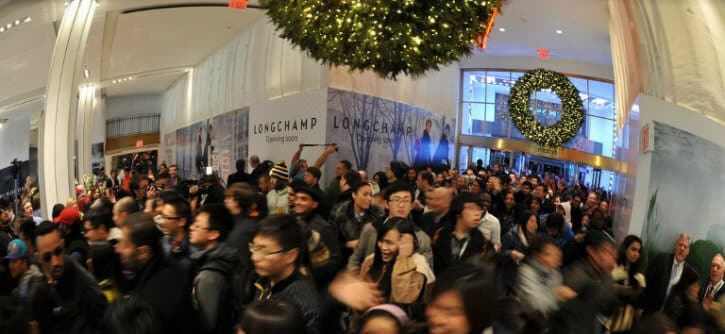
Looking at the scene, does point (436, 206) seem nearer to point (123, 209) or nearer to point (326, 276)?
point (326, 276)

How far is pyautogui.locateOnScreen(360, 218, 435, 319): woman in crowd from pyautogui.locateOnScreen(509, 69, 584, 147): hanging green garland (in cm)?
1190

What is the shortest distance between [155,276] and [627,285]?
10.4 ft

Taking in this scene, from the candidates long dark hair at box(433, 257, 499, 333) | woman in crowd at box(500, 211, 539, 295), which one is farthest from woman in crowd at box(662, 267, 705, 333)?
long dark hair at box(433, 257, 499, 333)

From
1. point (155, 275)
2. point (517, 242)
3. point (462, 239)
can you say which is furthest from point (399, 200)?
point (155, 275)

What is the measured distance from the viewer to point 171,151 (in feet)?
81.7

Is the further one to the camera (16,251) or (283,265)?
(16,251)

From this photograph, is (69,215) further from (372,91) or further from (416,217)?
Answer: (372,91)

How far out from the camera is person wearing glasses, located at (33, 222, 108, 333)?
2.77 m

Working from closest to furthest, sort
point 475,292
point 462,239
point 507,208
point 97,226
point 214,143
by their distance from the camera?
point 475,292, point 97,226, point 462,239, point 507,208, point 214,143

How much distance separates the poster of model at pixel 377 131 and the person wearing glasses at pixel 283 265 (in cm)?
770

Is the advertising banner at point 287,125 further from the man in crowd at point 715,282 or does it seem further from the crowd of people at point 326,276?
the man in crowd at point 715,282

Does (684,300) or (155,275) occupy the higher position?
(155,275)

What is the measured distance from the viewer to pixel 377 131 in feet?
37.2

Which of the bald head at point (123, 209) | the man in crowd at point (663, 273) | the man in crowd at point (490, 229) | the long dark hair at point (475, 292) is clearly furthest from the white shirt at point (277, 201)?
the long dark hair at point (475, 292)
